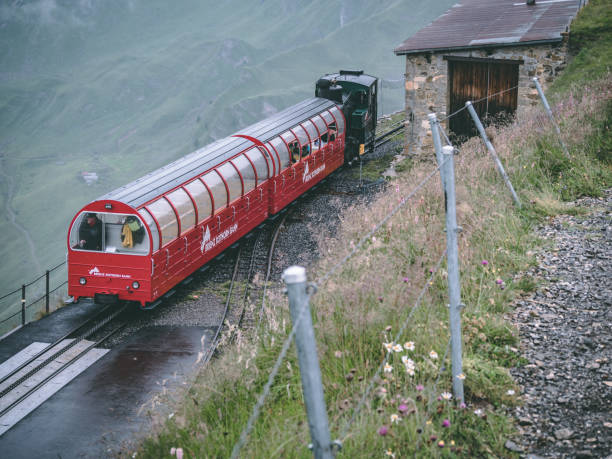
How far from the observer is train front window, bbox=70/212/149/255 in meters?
11.8

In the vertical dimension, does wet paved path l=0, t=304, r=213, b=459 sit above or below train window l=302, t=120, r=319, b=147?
below

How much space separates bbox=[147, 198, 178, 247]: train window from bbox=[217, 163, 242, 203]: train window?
229 centimetres

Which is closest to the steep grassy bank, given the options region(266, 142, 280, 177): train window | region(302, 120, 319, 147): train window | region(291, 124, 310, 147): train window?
region(266, 142, 280, 177): train window

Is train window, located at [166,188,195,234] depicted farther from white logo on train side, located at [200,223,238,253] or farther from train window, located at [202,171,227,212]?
train window, located at [202,171,227,212]

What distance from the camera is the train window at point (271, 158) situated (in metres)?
16.3

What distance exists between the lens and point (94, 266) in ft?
39.9

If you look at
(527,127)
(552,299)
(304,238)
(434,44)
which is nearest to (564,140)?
(527,127)

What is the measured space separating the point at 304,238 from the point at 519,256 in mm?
8593

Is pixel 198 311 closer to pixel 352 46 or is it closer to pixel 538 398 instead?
pixel 538 398

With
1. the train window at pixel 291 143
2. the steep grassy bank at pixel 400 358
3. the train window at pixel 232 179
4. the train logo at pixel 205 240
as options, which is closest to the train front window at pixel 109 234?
the train logo at pixel 205 240

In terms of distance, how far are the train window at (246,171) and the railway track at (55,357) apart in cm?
442

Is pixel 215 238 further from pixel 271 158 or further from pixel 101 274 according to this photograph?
pixel 271 158

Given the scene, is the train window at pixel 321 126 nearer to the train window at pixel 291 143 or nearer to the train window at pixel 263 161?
the train window at pixel 291 143

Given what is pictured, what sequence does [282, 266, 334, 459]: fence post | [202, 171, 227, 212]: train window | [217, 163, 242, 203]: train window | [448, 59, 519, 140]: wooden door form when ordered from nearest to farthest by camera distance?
1. [282, 266, 334, 459]: fence post
2. [202, 171, 227, 212]: train window
3. [217, 163, 242, 203]: train window
4. [448, 59, 519, 140]: wooden door
